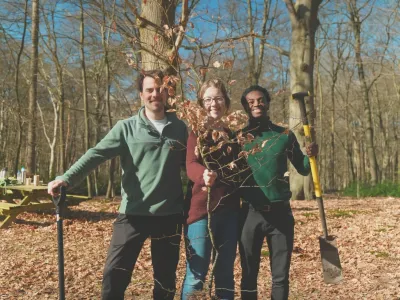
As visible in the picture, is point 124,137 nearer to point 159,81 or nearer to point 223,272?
point 159,81

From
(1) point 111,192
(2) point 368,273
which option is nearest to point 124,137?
(2) point 368,273

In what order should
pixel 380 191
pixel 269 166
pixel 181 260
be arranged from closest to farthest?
pixel 269 166 → pixel 181 260 → pixel 380 191

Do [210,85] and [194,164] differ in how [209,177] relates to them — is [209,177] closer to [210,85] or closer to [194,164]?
[194,164]

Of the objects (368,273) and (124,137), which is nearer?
(124,137)

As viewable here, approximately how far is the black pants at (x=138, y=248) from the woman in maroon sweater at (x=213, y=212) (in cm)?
19

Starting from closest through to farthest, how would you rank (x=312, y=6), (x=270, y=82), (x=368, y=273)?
(x=368, y=273) < (x=312, y=6) < (x=270, y=82)

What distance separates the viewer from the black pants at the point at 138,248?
2.86 meters

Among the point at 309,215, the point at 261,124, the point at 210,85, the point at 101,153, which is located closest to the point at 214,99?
the point at 210,85

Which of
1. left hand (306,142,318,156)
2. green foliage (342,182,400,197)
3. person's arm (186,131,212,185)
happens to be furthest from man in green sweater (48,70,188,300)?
green foliage (342,182,400,197)

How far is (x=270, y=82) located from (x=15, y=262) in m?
19.8

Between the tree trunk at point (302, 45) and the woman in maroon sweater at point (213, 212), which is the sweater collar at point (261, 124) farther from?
the tree trunk at point (302, 45)

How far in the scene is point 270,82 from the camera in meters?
23.5

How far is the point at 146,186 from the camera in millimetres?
2854

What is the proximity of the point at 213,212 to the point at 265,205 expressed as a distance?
45cm
